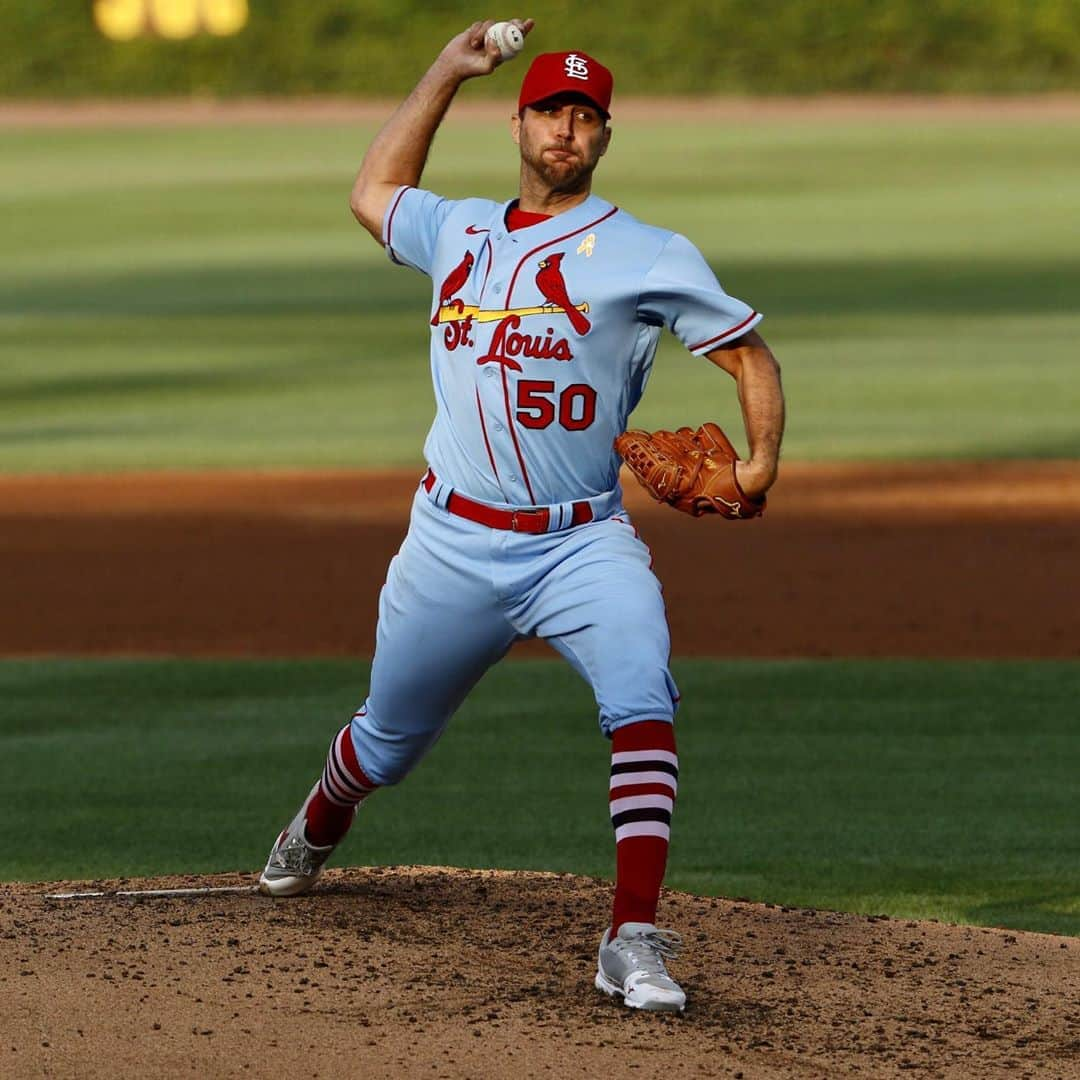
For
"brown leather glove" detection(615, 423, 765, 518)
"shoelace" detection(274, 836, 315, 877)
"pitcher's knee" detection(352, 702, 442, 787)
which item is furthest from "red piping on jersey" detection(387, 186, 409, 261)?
"shoelace" detection(274, 836, 315, 877)

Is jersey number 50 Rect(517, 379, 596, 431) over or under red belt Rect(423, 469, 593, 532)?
over

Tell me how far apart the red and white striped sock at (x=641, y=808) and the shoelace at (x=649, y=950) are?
0.05 metres

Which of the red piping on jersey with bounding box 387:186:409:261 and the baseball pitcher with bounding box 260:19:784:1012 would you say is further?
the red piping on jersey with bounding box 387:186:409:261

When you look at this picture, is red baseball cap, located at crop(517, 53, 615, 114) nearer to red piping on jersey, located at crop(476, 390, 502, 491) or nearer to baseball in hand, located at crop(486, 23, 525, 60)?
baseball in hand, located at crop(486, 23, 525, 60)

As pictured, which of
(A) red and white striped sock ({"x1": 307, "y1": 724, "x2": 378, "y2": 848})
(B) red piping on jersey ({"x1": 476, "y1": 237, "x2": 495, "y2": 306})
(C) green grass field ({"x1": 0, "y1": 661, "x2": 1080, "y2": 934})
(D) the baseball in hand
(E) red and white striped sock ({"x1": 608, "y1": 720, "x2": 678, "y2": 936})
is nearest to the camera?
(E) red and white striped sock ({"x1": 608, "y1": 720, "x2": 678, "y2": 936})

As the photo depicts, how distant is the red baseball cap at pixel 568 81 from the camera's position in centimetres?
569

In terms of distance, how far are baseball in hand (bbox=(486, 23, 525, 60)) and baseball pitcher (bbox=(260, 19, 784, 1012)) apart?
0.10 metres

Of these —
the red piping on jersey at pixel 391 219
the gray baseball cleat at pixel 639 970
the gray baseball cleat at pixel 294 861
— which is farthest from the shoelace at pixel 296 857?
the red piping on jersey at pixel 391 219

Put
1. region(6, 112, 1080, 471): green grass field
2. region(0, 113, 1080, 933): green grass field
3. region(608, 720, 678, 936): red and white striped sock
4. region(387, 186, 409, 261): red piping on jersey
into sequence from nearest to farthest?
1. region(608, 720, 678, 936): red and white striped sock
2. region(387, 186, 409, 261): red piping on jersey
3. region(0, 113, 1080, 933): green grass field
4. region(6, 112, 1080, 471): green grass field

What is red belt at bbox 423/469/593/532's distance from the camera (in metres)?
5.73

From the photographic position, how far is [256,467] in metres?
16.7

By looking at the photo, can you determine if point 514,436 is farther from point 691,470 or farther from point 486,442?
point 691,470

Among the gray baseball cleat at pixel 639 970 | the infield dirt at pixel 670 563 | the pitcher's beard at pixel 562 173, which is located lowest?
the infield dirt at pixel 670 563

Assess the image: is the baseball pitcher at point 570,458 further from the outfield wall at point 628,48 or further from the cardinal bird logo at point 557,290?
the outfield wall at point 628,48
